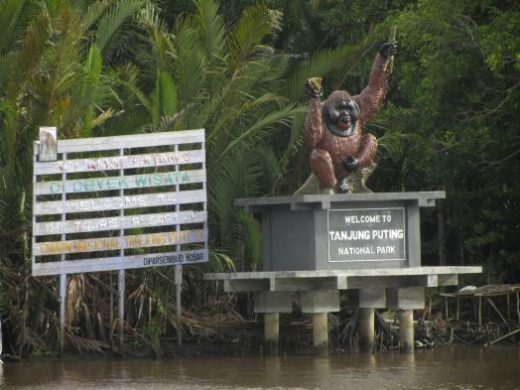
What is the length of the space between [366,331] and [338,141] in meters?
2.71

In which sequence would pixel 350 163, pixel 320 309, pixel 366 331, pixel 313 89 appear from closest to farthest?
pixel 313 89, pixel 320 309, pixel 350 163, pixel 366 331

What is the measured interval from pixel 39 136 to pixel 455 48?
6.82 meters

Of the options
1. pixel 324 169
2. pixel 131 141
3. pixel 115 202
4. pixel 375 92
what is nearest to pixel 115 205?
pixel 115 202

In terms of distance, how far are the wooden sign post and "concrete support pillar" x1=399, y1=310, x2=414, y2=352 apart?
9.31 feet

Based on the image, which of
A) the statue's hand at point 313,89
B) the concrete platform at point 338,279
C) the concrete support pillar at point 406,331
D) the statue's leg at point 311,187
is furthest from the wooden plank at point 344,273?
the statue's hand at point 313,89

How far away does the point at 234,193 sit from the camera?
77.2ft

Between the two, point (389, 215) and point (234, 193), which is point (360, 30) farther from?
point (389, 215)

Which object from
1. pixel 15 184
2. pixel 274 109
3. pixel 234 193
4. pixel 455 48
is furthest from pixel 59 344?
pixel 455 48

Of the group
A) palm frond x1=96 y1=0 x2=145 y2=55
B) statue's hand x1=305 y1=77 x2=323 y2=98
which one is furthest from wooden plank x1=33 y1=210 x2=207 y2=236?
palm frond x1=96 y1=0 x2=145 y2=55

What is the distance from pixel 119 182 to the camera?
2130cm

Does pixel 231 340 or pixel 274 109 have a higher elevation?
pixel 274 109

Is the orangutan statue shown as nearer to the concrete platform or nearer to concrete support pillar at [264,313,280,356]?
the concrete platform

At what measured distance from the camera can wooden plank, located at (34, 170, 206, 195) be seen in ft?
68.3

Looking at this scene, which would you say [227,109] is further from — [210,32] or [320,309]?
[320,309]
